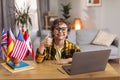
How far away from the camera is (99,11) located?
5.28 meters

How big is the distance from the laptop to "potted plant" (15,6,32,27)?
3.60m

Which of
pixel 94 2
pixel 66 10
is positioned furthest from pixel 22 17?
pixel 94 2

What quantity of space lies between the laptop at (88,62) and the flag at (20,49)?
362 millimetres

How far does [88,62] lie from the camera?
1.58 m

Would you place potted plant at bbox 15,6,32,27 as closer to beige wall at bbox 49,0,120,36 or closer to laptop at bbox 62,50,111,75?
beige wall at bbox 49,0,120,36

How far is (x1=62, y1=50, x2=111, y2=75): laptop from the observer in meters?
1.54

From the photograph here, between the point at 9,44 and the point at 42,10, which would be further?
the point at 42,10

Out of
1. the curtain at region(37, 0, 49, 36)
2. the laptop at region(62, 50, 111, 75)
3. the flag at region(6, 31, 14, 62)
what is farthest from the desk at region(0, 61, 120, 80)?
the curtain at region(37, 0, 49, 36)

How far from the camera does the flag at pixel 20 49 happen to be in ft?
5.47

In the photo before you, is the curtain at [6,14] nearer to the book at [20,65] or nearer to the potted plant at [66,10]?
the potted plant at [66,10]

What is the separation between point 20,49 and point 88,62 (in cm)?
53

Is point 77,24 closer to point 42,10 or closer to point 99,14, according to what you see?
point 99,14

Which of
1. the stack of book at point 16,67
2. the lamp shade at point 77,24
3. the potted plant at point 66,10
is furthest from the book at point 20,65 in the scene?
the potted plant at point 66,10

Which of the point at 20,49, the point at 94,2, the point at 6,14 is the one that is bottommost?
the point at 20,49
